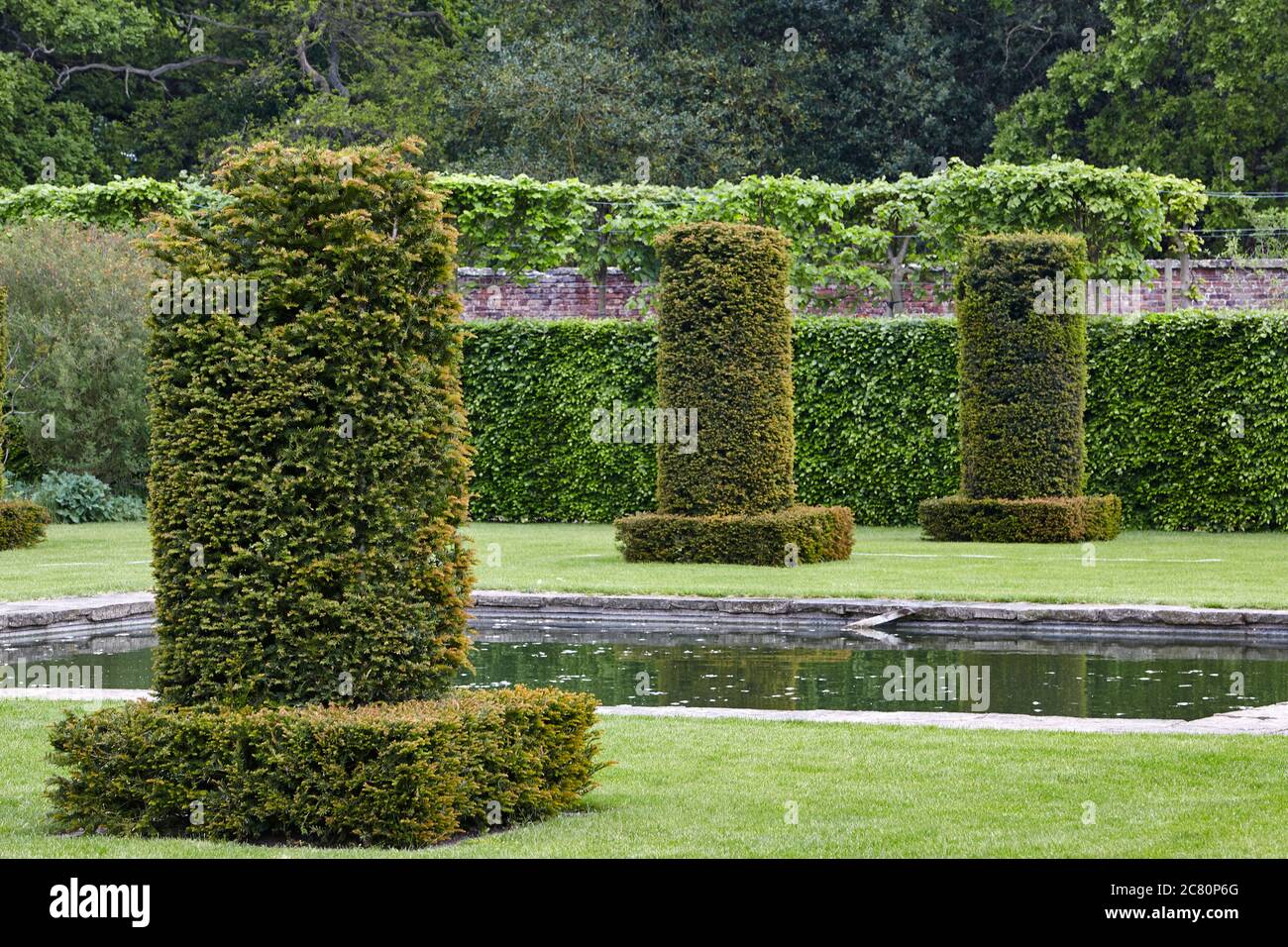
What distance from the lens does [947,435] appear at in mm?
23422

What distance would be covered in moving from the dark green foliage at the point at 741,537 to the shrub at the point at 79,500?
33.4ft

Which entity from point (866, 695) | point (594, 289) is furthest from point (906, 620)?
point (594, 289)

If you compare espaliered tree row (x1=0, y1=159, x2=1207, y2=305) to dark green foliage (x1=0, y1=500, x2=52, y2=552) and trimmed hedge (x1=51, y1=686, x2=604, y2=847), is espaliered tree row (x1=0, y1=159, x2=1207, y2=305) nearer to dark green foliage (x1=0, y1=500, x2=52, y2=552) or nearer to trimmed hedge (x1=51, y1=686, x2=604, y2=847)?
dark green foliage (x1=0, y1=500, x2=52, y2=552)

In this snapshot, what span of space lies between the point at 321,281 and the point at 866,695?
204 inches

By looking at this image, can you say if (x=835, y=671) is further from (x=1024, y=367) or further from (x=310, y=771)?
(x=1024, y=367)

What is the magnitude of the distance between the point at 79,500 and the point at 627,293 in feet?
34.0

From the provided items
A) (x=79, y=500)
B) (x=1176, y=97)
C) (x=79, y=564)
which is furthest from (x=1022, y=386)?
(x=1176, y=97)

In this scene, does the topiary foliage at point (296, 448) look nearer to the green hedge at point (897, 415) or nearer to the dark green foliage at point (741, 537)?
the dark green foliage at point (741, 537)

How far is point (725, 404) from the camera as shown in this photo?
60.5 ft

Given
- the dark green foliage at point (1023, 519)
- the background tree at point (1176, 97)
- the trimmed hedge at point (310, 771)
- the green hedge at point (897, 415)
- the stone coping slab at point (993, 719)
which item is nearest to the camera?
the trimmed hedge at point (310, 771)

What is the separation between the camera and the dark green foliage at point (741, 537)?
59.2ft

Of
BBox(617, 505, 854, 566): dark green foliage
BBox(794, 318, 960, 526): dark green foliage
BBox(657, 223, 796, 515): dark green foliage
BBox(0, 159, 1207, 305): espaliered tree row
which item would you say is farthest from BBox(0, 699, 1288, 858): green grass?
BBox(0, 159, 1207, 305): espaliered tree row

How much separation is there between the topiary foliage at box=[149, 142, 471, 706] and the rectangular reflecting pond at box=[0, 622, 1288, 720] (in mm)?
3937

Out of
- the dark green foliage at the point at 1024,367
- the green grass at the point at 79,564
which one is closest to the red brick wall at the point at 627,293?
the dark green foliage at the point at 1024,367
